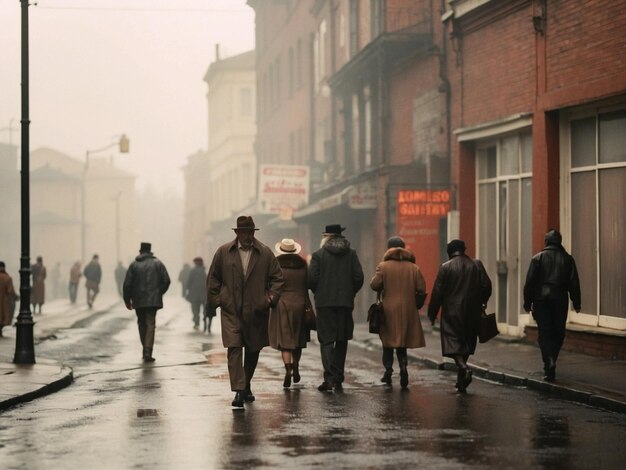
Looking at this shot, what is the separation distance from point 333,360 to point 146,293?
574 centimetres

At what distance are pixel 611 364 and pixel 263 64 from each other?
45.1 metres

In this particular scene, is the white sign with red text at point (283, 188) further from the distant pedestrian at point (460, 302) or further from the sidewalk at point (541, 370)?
the distant pedestrian at point (460, 302)

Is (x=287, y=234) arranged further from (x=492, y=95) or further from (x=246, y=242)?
(x=246, y=242)

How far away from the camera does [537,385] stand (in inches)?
544

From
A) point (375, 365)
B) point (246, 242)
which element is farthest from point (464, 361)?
point (375, 365)

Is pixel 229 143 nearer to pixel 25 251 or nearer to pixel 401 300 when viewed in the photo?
pixel 25 251

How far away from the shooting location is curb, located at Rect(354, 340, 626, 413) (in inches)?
469

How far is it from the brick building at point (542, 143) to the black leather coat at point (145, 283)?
5.96 meters

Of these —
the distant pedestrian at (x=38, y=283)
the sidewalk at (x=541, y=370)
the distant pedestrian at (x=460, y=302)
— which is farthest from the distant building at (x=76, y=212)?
the distant pedestrian at (x=460, y=302)

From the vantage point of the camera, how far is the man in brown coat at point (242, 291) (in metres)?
12.1

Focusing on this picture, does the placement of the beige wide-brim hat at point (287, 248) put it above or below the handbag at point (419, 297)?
above

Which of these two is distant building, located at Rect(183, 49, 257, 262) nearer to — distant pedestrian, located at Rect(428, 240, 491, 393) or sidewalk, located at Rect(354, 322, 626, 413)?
sidewalk, located at Rect(354, 322, 626, 413)

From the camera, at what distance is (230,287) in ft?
39.9

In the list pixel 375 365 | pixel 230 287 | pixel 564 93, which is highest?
pixel 564 93
